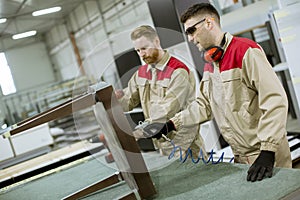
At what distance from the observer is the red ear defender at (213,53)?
1.26m

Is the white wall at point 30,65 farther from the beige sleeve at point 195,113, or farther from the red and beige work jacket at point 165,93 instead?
the beige sleeve at point 195,113

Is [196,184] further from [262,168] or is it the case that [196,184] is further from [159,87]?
[159,87]

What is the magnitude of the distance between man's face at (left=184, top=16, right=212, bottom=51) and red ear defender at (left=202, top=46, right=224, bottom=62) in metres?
0.02

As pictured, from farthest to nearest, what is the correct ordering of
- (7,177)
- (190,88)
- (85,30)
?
(85,30)
(7,177)
(190,88)

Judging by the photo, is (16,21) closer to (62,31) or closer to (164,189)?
(62,31)

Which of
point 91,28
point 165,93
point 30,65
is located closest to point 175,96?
point 165,93

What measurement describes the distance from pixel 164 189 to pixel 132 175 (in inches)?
5.2

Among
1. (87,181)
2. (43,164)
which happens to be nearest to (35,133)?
(43,164)

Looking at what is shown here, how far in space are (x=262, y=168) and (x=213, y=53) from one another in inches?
16.8

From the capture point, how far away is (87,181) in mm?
1839

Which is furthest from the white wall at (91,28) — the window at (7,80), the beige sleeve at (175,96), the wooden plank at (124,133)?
the wooden plank at (124,133)

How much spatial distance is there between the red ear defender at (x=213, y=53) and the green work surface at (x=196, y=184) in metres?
0.37

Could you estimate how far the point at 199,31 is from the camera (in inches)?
50.4

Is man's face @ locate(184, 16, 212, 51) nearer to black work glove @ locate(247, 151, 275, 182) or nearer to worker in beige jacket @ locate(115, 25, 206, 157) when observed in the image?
worker in beige jacket @ locate(115, 25, 206, 157)
